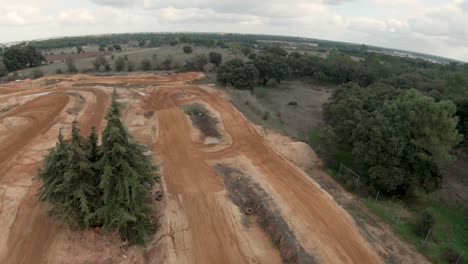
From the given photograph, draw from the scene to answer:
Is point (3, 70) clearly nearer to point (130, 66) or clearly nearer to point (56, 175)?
point (130, 66)

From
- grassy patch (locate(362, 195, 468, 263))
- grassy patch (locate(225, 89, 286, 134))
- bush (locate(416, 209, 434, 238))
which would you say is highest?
grassy patch (locate(225, 89, 286, 134))

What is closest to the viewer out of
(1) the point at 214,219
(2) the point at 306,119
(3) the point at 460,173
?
(1) the point at 214,219

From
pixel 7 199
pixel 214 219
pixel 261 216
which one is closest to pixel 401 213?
pixel 261 216

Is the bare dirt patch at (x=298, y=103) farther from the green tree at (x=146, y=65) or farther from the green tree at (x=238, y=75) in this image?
the green tree at (x=146, y=65)

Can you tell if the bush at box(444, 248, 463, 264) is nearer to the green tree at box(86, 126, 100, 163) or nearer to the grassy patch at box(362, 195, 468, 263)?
the grassy patch at box(362, 195, 468, 263)

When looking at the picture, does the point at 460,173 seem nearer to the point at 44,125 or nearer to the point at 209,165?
the point at 209,165

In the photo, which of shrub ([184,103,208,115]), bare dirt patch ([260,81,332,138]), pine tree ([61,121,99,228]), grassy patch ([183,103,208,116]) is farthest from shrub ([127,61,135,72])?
pine tree ([61,121,99,228])
